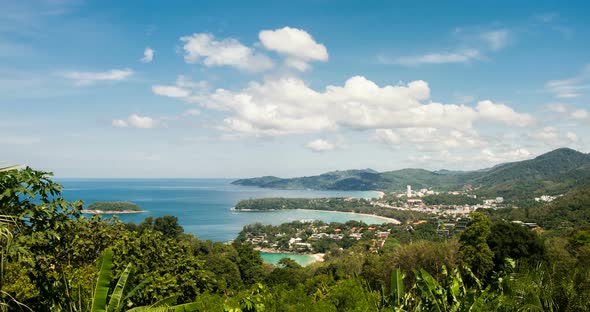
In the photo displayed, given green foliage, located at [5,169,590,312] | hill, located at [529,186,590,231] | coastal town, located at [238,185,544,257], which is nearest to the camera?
green foliage, located at [5,169,590,312]

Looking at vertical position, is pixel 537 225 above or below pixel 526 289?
below

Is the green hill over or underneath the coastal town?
over

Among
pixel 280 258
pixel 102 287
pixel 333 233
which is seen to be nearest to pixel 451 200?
pixel 333 233

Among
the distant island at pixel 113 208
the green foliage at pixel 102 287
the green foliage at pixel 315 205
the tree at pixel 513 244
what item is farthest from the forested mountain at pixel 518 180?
the green foliage at pixel 102 287

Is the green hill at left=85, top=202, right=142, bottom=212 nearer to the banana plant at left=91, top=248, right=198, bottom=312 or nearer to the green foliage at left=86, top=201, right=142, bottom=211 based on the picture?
the green foliage at left=86, top=201, right=142, bottom=211

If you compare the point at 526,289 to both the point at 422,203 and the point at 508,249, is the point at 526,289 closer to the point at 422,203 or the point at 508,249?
the point at 508,249

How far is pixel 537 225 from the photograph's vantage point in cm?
4525

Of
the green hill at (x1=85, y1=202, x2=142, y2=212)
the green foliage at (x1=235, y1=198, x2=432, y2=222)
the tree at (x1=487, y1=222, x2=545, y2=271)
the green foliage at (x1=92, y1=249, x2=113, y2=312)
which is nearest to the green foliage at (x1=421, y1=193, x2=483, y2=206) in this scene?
the green foliage at (x1=235, y1=198, x2=432, y2=222)

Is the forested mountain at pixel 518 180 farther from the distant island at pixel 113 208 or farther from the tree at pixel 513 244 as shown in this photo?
the distant island at pixel 113 208

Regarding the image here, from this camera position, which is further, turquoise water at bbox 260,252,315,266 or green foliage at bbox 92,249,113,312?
turquoise water at bbox 260,252,315,266


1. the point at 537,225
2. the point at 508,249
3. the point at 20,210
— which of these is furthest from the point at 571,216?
the point at 20,210

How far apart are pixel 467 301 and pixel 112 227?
7491mm

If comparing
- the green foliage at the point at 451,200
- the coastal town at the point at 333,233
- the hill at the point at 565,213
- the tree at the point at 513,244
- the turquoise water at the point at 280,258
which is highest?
the tree at the point at 513,244

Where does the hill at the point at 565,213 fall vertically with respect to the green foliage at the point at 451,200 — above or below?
above
